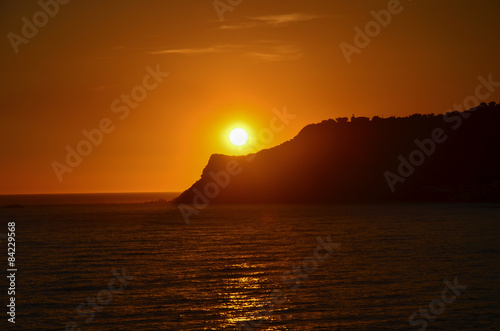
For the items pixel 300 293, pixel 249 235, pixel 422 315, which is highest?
pixel 249 235

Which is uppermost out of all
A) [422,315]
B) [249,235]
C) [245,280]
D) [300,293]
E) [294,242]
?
[249,235]

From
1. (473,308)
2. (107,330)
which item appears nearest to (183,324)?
(107,330)

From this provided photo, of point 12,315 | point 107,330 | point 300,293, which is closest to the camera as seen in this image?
point 107,330

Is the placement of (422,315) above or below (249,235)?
below

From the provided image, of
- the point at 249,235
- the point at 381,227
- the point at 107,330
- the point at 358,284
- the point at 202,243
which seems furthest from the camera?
the point at 381,227

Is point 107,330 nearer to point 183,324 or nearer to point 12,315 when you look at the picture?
point 183,324

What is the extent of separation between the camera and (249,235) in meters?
83.4

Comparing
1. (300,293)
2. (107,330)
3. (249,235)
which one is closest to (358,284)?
(300,293)

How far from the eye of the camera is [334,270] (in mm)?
48281

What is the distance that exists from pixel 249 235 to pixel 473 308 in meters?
51.1

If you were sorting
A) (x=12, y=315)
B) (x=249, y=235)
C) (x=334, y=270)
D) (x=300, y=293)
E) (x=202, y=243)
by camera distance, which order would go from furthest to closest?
1. (x=249, y=235)
2. (x=202, y=243)
3. (x=334, y=270)
4. (x=300, y=293)
5. (x=12, y=315)

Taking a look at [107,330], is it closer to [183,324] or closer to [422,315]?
[183,324]

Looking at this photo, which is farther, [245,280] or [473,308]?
[245,280]

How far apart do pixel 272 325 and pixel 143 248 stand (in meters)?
40.6
